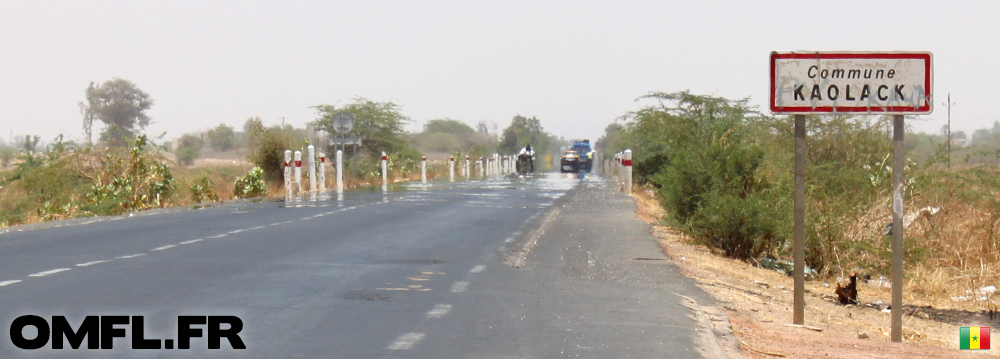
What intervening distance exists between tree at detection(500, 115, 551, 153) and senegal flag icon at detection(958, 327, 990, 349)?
353 ft

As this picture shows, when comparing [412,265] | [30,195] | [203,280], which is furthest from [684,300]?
[30,195]

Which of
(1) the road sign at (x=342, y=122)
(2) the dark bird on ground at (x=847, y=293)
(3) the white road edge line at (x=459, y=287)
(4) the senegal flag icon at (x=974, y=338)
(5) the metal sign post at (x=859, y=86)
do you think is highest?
(1) the road sign at (x=342, y=122)

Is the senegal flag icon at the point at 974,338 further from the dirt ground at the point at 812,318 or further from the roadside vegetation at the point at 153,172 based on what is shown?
the roadside vegetation at the point at 153,172

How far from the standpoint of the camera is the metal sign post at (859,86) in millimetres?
8609

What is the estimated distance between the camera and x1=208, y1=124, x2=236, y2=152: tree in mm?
135625

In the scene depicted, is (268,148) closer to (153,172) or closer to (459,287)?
(153,172)

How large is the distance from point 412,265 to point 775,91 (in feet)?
16.1

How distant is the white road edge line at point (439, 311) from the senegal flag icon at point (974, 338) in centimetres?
423

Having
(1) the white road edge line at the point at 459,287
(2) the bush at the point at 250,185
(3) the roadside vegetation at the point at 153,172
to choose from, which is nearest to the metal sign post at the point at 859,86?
(1) the white road edge line at the point at 459,287

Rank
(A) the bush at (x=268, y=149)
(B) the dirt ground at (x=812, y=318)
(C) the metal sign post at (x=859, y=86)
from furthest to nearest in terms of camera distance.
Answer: (A) the bush at (x=268, y=149) < (C) the metal sign post at (x=859, y=86) < (B) the dirt ground at (x=812, y=318)

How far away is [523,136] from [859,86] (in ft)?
386

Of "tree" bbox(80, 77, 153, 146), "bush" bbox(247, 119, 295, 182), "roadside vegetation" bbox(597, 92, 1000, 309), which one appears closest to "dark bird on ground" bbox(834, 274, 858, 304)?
"roadside vegetation" bbox(597, 92, 1000, 309)

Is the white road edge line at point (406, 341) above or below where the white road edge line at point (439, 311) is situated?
below

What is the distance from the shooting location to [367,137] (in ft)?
176
